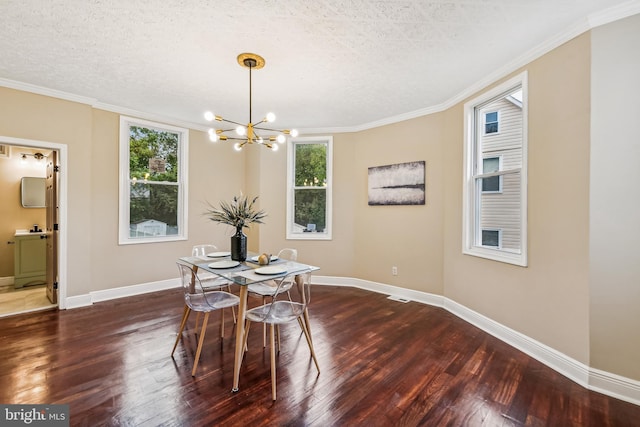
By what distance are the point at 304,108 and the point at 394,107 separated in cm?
126

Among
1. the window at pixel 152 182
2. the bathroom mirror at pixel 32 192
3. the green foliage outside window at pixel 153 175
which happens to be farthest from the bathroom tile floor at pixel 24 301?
the green foliage outside window at pixel 153 175

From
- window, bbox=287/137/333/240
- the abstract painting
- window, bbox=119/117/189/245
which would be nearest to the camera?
the abstract painting

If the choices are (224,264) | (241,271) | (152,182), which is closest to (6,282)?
(152,182)

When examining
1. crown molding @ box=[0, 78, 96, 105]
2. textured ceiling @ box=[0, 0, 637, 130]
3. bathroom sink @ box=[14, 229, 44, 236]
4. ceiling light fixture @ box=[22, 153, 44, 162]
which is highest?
textured ceiling @ box=[0, 0, 637, 130]

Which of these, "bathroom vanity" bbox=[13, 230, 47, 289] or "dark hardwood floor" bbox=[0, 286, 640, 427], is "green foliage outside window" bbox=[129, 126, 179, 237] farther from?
"bathroom vanity" bbox=[13, 230, 47, 289]

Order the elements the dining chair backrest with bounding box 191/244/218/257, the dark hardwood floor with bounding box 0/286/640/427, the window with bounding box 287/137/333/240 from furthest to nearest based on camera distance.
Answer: the window with bounding box 287/137/333/240, the dining chair backrest with bounding box 191/244/218/257, the dark hardwood floor with bounding box 0/286/640/427

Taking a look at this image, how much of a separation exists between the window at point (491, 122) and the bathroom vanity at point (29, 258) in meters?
6.79

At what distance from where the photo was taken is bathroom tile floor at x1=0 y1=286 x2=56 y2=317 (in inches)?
141

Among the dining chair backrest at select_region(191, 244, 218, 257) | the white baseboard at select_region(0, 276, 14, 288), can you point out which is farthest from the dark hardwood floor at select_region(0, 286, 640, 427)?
the white baseboard at select_region(0, 276, 14, 288)

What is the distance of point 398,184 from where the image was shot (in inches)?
168

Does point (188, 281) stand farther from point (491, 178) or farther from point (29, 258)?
point (29, 258)

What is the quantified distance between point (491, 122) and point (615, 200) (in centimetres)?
155

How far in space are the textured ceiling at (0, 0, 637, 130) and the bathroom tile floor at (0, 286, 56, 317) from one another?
277 centimetres

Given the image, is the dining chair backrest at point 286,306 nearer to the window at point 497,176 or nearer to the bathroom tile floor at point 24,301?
the window at point 497,176
